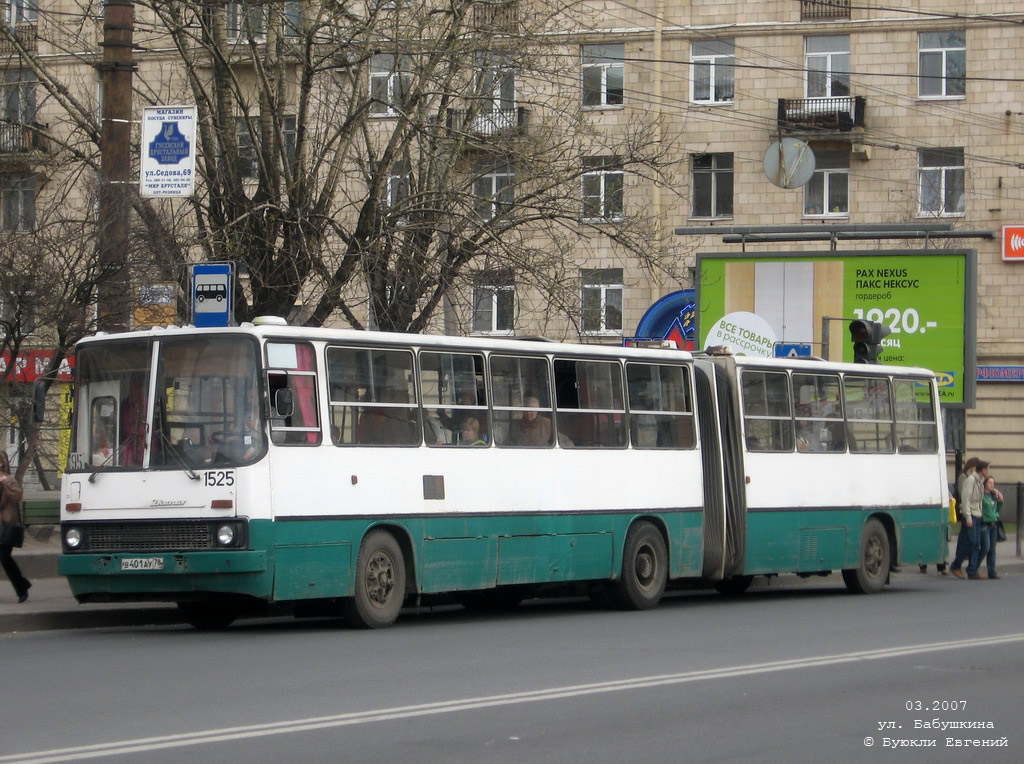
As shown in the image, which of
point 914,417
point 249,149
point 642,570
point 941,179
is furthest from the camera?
point 941,179

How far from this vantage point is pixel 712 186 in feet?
139

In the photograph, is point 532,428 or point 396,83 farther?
point 396,83

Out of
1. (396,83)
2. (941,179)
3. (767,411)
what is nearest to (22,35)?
(396,83)

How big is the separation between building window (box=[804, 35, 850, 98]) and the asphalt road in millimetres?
27875

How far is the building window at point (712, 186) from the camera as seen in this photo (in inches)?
1656

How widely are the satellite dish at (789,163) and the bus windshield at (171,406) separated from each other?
18715 mm

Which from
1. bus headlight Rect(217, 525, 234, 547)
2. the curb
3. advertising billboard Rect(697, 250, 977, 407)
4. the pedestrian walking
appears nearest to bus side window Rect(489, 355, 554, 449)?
bus headlight Rect(217, 525, 234, 547)

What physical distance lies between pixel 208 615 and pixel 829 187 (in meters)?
29.9

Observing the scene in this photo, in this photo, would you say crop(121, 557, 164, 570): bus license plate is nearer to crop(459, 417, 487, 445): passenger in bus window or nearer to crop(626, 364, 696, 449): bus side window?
crop(459, 417, 487, 445): passenger in bus window

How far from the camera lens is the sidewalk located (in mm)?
14438

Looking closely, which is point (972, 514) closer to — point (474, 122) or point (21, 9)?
point (474, 122)

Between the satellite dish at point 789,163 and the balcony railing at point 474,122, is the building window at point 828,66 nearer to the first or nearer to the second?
the satellite dish at point 789,163

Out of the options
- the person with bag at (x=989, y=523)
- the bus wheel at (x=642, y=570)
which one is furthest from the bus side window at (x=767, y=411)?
the person with bag at (x=989, y=523)

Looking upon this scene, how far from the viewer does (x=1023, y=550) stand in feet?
107
